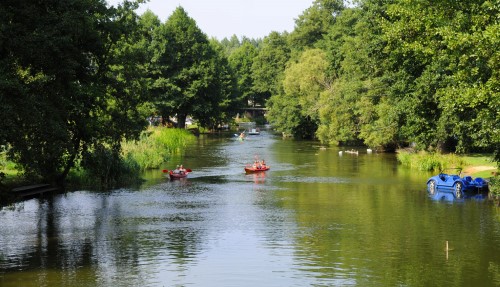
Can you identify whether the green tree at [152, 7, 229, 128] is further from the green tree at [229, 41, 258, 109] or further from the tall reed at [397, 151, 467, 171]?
the green tree at [229, 41, 258, 109]

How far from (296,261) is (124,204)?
1721 cm

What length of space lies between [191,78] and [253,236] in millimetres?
78288

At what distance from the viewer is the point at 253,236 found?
29.9m

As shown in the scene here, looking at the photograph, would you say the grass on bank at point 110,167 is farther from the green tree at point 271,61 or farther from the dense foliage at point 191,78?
the green tree at point 271,61

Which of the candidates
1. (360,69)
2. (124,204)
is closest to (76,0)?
(124,204)

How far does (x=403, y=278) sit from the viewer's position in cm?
2258

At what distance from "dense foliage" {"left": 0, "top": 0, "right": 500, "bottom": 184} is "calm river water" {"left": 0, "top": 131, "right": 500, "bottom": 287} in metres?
3.69

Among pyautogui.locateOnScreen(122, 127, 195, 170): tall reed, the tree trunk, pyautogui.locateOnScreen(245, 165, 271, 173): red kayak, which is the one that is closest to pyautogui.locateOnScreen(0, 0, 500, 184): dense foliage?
the tree trunk

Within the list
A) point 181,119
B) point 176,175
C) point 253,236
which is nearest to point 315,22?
point 181,119

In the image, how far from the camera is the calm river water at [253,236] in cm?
2295

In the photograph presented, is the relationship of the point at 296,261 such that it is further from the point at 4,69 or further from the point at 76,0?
the point at 76,0

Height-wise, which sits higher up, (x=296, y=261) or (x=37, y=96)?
(x=37, y=96)

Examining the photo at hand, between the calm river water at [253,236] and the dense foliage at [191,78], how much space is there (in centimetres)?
369

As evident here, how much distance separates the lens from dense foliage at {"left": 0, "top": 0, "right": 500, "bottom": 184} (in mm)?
26250
